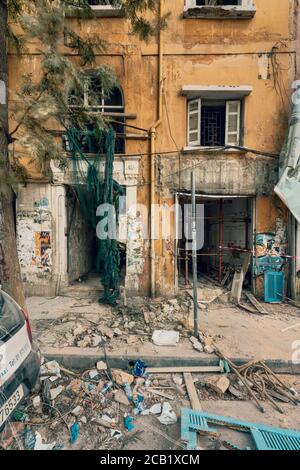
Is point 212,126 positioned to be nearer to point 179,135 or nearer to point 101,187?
point 179,135

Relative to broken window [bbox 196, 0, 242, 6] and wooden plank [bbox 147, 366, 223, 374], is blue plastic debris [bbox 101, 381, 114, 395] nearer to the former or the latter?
wooden plank [bbox 147, 366, 223, 374]

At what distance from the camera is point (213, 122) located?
23.4 feet

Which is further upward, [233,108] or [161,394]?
[233,108]

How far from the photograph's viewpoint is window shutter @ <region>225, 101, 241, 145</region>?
21.8ft

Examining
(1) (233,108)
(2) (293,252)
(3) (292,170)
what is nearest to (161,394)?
(2) (293,252)

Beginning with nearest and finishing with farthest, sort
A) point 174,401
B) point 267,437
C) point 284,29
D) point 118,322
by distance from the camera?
point 267,437, point 174,401, point 118,322, point 284,29

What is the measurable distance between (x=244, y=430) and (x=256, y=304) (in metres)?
3.83

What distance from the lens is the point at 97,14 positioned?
250 inches

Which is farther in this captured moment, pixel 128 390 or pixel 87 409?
pixel 128 390

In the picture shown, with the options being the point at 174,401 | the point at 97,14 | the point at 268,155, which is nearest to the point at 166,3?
the point at 97,14

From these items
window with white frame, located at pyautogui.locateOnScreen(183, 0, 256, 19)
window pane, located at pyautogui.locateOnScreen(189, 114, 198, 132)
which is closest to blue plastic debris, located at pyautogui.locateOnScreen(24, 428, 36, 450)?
window pane, located at pyautogui.locateOnScreen(189, 114, 198, 132)

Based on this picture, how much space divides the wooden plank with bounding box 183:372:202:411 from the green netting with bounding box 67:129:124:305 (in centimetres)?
283

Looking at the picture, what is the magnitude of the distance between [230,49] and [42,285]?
829 cm
